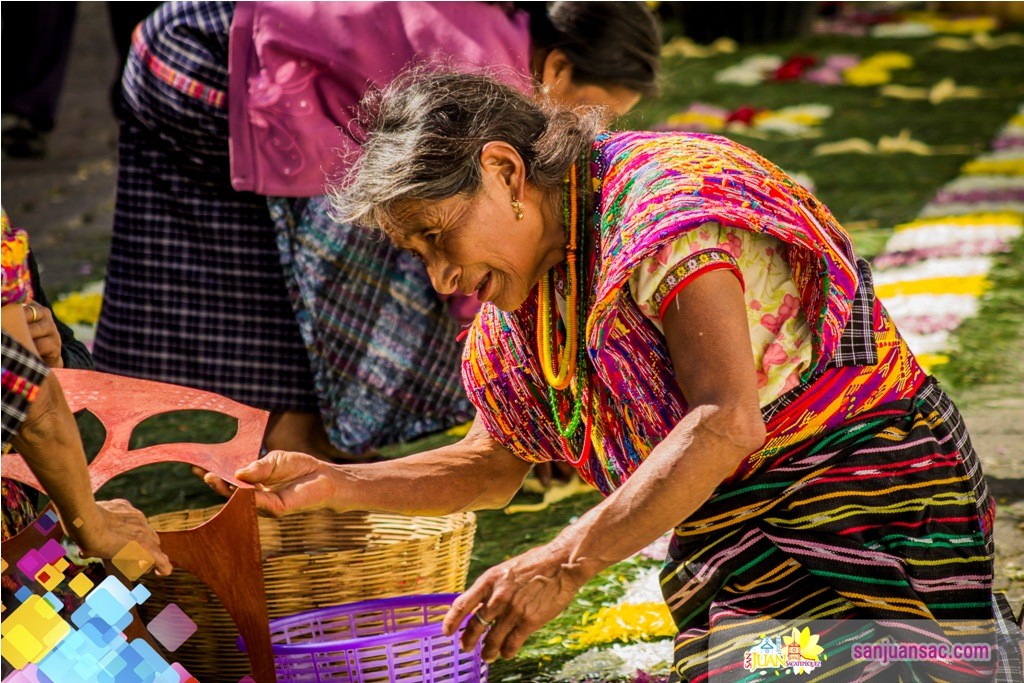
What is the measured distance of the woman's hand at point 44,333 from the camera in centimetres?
218

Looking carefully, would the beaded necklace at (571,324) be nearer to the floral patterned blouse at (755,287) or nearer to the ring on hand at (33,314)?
the floral patterned blouse at (755,287)

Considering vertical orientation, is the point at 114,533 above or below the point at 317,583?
above

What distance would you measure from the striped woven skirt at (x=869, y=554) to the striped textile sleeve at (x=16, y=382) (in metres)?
1.09

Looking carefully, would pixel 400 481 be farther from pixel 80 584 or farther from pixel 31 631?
pixel 31 631

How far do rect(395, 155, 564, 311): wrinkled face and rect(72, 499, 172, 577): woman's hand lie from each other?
611 mm

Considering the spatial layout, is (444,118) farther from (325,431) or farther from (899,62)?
(899,62)

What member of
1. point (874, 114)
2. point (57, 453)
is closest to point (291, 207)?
point (57, 453)

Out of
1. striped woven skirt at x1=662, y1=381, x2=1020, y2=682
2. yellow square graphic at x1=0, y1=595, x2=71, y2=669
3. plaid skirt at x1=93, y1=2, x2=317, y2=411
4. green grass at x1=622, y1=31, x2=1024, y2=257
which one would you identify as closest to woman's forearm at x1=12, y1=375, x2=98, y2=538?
yellow square graphic at x1=0, y1=595, x2=71, y2=669

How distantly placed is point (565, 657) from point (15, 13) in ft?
17.3

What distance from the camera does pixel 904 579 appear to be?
6.54ft

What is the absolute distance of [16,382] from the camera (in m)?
1.58

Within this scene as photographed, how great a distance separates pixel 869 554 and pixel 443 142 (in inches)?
36.7

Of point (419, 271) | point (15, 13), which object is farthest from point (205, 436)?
point (15, 13)

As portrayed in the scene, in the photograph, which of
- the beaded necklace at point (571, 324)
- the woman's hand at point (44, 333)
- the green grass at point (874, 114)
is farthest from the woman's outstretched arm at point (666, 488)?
the green grass at point (874, 114)
